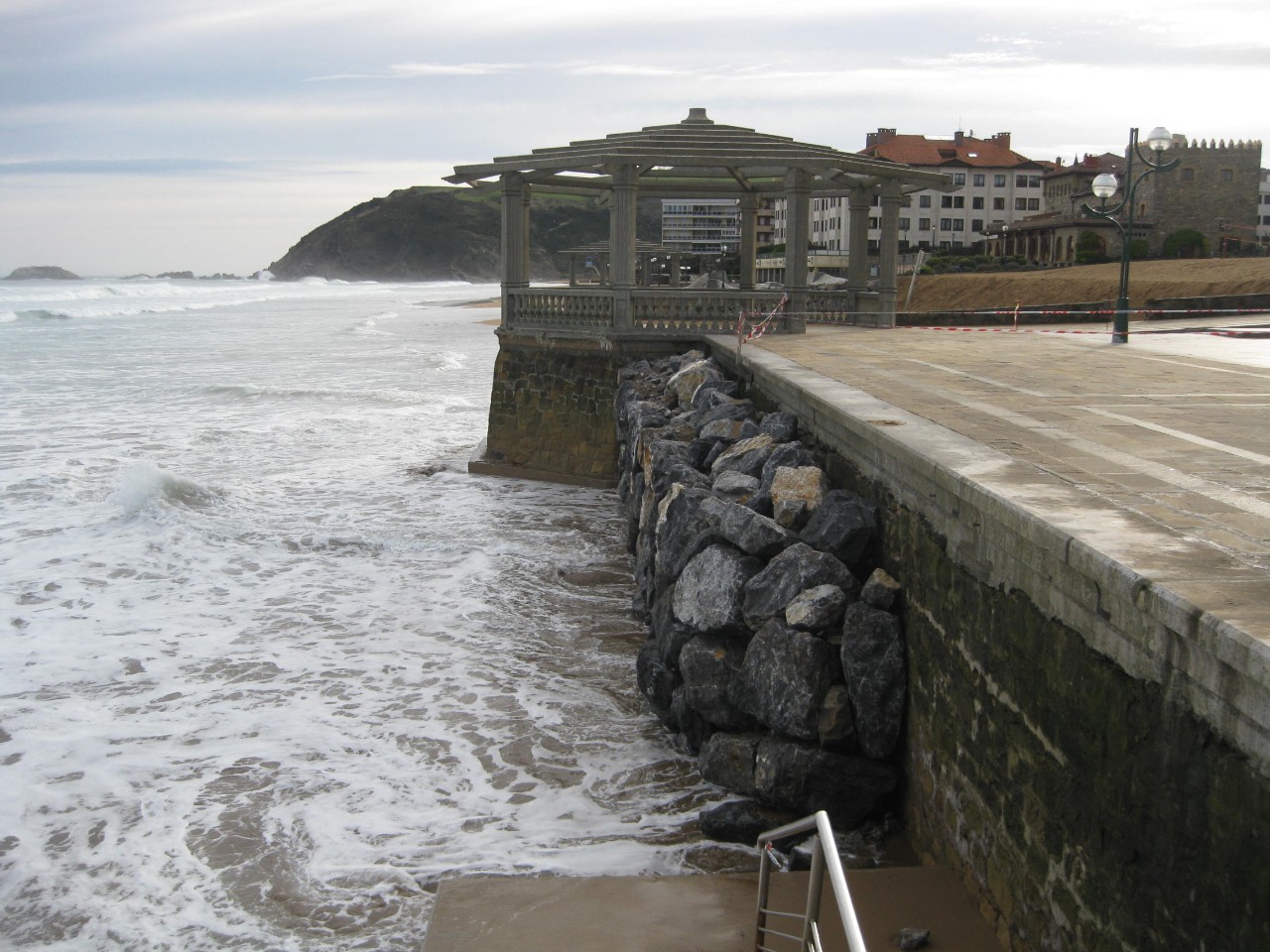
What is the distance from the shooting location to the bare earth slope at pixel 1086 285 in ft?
117

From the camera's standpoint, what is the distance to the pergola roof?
15.9 m

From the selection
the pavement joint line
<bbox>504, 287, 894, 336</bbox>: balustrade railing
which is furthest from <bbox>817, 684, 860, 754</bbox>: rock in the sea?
<bbox>504, 287, 894, 336</bbox>: balustrade railing

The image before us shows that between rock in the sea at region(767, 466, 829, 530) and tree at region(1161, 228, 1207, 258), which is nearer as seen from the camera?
rock in the sea at region(767, 466, 829, 530)

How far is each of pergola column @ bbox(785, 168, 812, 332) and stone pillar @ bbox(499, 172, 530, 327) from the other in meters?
4.13

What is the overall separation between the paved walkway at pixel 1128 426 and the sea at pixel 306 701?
8.82ft

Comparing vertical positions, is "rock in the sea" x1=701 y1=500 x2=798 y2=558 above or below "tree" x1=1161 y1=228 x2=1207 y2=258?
below

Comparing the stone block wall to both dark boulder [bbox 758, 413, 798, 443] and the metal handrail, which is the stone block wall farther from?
the metal handrail

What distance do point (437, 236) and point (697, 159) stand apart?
175m

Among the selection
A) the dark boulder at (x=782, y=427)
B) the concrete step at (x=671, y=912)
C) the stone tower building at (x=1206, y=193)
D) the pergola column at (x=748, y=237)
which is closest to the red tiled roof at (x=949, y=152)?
the stone tower building at (x=1206, y=193)

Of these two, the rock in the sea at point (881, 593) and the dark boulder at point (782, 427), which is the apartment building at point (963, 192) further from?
the rock in the sea at point (881, 593)

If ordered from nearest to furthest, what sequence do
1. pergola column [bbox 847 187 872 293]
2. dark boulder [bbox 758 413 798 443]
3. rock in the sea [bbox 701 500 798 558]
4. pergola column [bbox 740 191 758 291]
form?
rock in the sea [bbox 701 500 798 558]
dark boulder [bbox 758 413 798 443]
pergola column [bbox 847 187 872 293]
pergola column [bbox 740 191 758 291]

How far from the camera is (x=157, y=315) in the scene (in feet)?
243

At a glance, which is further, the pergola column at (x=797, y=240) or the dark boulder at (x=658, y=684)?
the pergola column at (x=797, y=240)

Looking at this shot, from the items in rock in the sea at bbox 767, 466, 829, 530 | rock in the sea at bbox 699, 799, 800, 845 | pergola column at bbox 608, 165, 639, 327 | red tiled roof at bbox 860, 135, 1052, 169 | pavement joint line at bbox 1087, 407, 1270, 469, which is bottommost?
rock in the sea at bbox 699, 799, 800, 845
